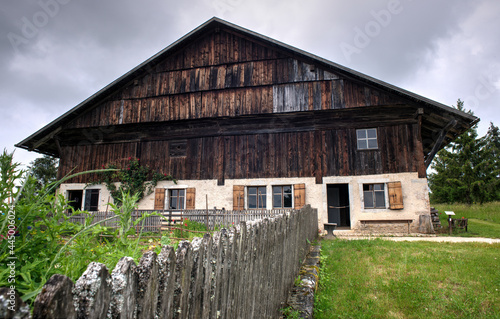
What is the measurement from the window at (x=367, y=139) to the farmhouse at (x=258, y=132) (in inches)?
1.7

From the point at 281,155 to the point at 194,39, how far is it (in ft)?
25.9

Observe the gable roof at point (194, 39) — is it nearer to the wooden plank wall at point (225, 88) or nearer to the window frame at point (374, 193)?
the wooden plank wall at point (225, 88)

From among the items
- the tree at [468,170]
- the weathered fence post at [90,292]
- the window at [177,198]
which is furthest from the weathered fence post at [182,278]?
the tree at [468,170]

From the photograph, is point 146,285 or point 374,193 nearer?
point 146,285

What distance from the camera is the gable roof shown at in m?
12.5

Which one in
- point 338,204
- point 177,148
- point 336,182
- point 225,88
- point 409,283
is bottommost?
point 409,283

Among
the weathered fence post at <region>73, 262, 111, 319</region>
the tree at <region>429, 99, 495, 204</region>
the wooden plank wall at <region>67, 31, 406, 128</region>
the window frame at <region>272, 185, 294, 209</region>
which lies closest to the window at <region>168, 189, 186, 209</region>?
the wooden plank wall at <region>67, 31, 406, 128</region>

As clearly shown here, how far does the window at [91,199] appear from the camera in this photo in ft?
52.4

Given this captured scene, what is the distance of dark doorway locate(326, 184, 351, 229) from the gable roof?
5.73m

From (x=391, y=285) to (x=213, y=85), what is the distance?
40.8 feet

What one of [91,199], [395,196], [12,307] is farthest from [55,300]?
[91,199]

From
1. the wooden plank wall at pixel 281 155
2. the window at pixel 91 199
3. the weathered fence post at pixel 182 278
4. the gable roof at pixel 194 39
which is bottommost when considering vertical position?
the weathered fence post at pixel 182 278

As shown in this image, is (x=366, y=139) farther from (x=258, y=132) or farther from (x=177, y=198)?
(x=177, y=198)

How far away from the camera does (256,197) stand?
14.2 metres
